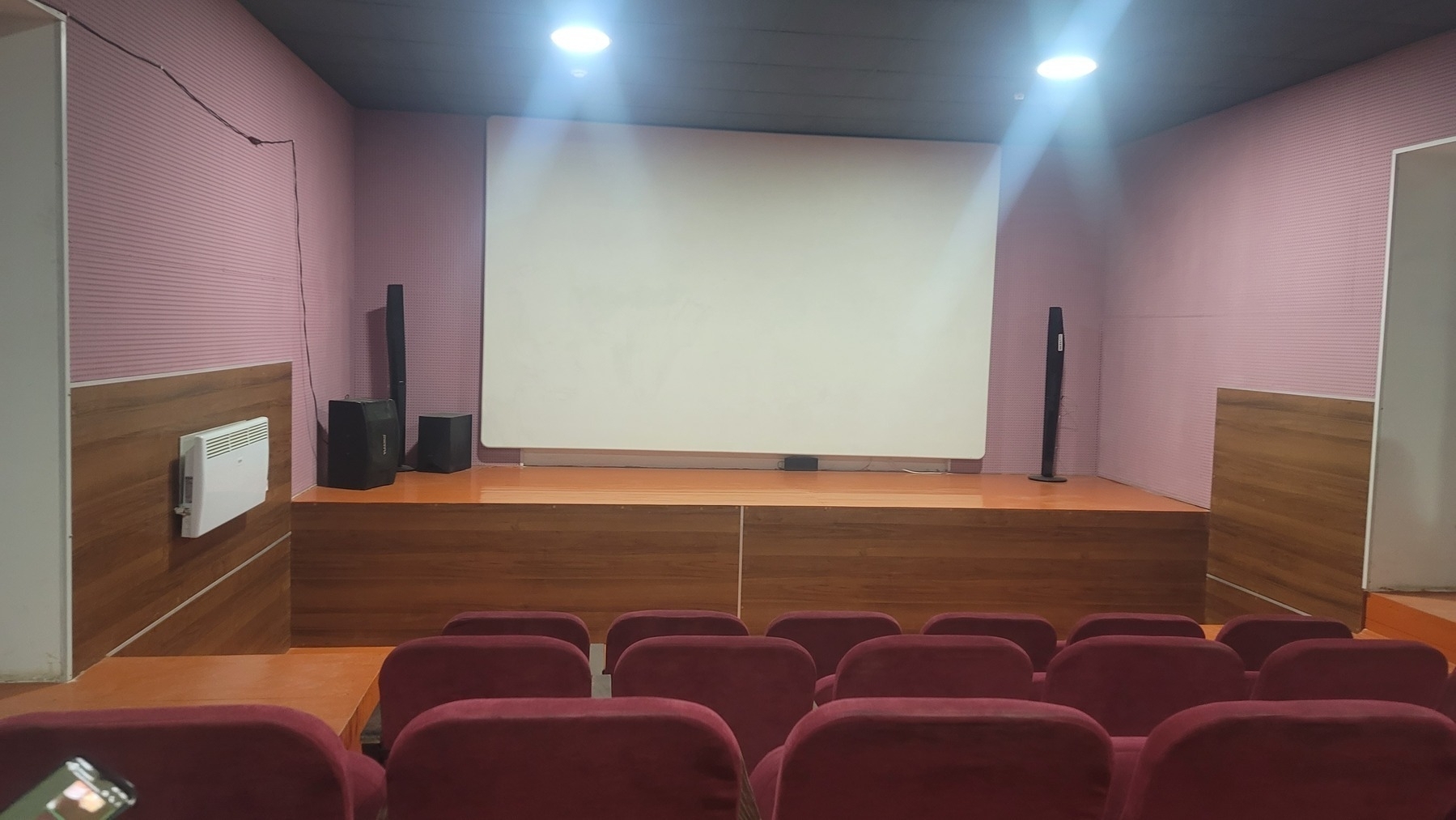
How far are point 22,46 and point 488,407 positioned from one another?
3.42 m

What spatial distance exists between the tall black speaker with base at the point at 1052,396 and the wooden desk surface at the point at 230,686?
452 cm

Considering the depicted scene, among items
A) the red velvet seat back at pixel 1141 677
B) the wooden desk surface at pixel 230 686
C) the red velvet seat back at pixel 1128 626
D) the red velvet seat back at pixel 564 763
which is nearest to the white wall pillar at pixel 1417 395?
the red velvet seat back at pixel 1128 626

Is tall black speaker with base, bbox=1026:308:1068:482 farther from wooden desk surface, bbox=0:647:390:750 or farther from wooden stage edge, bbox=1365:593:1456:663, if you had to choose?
wooden desk surface, bbox=0:647:390:750

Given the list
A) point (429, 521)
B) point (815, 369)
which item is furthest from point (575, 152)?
point (429, 521)

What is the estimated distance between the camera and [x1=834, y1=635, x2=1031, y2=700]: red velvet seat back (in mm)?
2178

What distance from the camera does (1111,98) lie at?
4.86 metres

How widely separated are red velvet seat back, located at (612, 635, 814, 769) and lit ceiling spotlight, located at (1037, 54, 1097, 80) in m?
3.24

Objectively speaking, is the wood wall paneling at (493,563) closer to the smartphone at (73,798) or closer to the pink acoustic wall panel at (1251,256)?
the pink acoustic wall panel at (1251,256)

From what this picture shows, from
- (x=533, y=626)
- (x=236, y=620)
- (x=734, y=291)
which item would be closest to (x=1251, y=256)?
(x=734, y=291)

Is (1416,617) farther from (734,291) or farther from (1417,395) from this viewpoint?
(734,291)

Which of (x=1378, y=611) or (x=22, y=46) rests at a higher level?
(x=22, y=46)

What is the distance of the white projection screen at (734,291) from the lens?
5754 millimetres

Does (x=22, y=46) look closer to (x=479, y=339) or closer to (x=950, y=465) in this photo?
(x=479, y=339)

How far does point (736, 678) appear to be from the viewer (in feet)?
7.29
